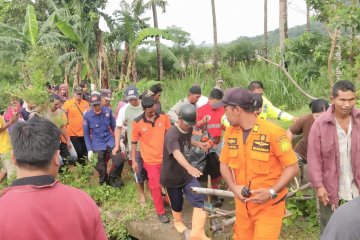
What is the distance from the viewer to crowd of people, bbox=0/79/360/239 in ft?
6.16

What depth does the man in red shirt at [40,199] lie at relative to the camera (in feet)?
5.83

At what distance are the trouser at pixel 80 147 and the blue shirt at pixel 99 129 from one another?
70 cm

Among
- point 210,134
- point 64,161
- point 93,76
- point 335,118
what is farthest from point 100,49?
point 335,118

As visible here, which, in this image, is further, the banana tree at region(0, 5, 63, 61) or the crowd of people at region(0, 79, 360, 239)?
the banana tree at region(0, 5, 63, 61)

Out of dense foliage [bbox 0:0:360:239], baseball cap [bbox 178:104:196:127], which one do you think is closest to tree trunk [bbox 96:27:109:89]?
dense foliage [bbox 0:0:360:239]

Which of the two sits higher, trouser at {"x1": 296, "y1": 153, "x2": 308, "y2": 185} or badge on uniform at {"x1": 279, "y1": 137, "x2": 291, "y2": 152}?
badge on uniform at {"x1": 279, "y1": 137, "x2": 291, "y2": 152}

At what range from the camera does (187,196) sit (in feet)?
16.2

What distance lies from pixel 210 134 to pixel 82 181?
2410mm

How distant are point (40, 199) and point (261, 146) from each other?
6.84 ft

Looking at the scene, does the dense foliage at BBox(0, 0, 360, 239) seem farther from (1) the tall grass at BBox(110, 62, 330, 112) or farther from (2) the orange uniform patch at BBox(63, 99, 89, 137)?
A: (2) the orange uniform patch at BBox(63, 99, 89, 137)

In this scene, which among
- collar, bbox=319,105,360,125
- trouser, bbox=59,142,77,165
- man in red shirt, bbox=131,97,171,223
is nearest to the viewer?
collar, bbox=319,105,360,125

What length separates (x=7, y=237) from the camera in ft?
5.77

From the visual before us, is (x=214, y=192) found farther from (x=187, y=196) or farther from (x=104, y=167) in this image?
(x=104, y=167)

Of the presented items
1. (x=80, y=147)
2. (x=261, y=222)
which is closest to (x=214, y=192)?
(x=261, y=222)
